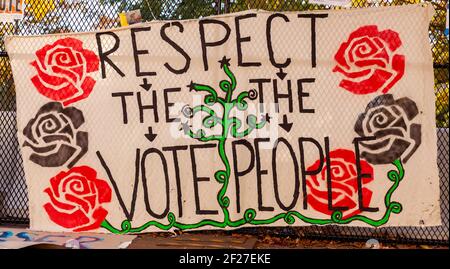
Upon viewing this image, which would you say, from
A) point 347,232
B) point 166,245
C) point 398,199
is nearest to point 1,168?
point 166,245

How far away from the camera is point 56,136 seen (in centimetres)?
379

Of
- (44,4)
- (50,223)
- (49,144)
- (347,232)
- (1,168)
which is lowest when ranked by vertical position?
(347,232)

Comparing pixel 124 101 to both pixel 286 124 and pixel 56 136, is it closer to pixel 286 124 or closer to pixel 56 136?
pixel 56 136

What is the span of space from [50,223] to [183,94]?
1.54 m

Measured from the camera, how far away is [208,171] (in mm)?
3650

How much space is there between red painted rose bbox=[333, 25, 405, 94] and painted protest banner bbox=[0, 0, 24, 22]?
2.68m

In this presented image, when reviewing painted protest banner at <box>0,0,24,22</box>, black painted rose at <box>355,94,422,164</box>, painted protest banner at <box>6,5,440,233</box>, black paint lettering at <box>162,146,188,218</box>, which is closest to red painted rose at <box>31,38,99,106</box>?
painted protest banner at <box>6,5,440,233</box>

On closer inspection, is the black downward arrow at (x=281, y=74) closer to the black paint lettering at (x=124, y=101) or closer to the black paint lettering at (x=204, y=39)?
the black paint lettering at (x=204, y=39)

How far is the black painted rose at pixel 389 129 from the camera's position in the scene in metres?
3.39

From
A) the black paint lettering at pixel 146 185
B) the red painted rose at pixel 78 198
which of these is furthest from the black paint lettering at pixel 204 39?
the red painted rose at pixel 78 198

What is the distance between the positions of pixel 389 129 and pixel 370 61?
0.52 metres

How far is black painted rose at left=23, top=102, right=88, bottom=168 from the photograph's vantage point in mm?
3756

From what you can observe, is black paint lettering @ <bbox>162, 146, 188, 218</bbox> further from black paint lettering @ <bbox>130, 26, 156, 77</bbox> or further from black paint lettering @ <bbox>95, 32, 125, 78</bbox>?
black paint lettering @ <bbox>95, 32, 125, 78</bbox>

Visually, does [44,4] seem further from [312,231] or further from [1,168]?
[312,231]
